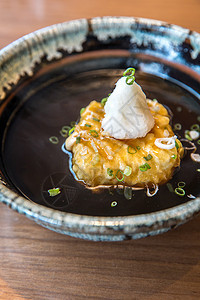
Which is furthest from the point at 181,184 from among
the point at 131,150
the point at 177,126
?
the point at 177,126

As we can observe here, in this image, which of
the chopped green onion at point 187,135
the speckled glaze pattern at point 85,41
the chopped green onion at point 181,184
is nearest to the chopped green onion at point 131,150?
the chopped green onion at point 181,184

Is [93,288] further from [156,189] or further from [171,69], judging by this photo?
[171,69]

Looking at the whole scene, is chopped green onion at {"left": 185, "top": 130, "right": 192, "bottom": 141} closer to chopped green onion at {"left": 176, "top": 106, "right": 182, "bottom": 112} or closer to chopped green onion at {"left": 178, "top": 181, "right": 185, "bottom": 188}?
chopped green onion at {"left": 176, "top": 106, "right": 182, "bottom": 112}

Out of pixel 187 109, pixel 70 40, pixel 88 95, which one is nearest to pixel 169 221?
pixel 187 109

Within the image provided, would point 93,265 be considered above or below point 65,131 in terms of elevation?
below

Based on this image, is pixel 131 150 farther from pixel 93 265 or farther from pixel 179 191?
pixel 93 265

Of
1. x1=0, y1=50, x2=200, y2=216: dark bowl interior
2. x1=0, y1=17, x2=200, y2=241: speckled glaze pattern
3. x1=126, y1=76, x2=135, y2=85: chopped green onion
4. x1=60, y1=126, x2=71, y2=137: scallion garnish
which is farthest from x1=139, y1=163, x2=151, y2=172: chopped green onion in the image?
Answer: x1=0, y1=17, x2=200, y2=241: speckled glaze pattern

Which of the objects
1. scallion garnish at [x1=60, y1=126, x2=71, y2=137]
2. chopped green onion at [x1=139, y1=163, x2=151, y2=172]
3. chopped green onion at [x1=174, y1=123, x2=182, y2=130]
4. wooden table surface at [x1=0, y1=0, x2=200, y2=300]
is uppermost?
scallion garnish at [x1=60, y1=126, x2=71, y2=137]

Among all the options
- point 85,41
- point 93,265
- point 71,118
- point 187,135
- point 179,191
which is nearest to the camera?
point 93,265
